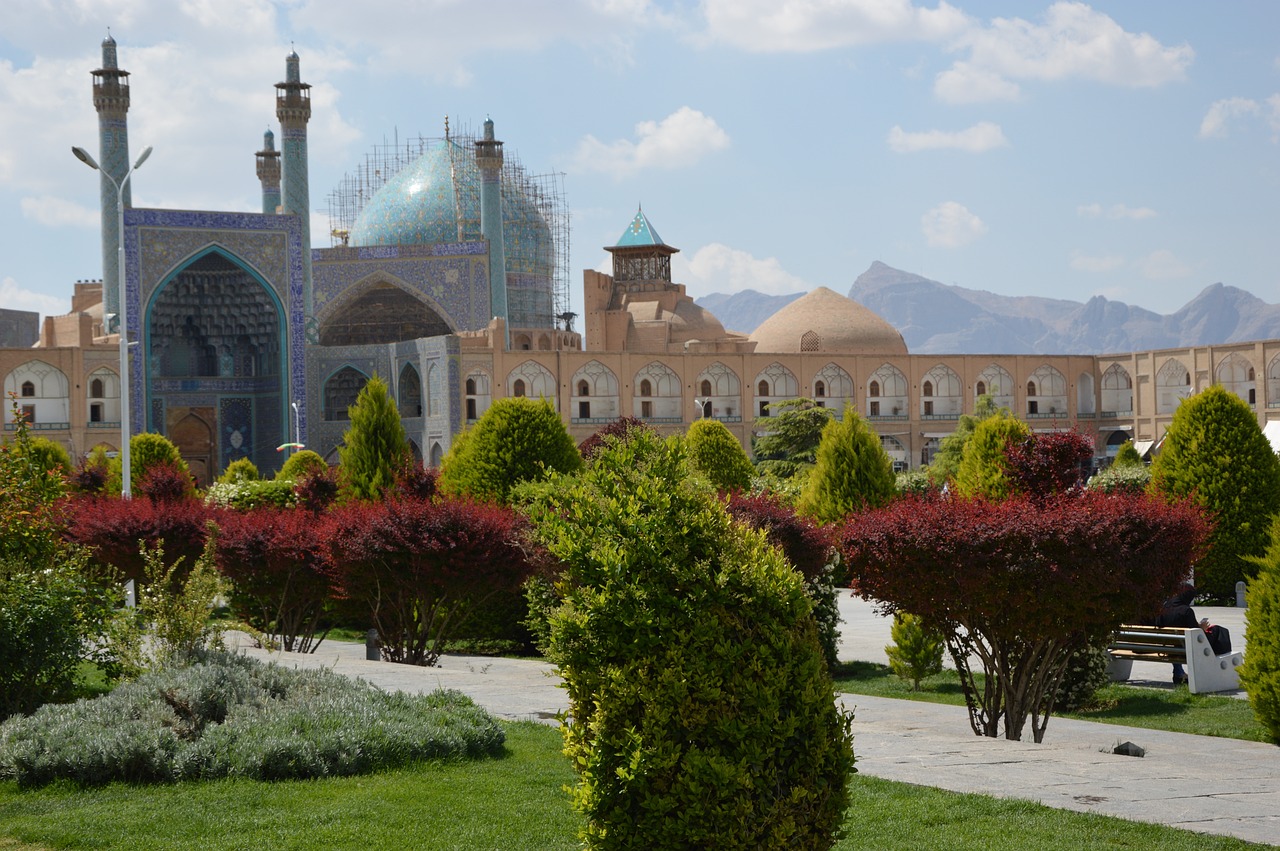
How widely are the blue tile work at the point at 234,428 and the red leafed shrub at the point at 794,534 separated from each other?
111 feet

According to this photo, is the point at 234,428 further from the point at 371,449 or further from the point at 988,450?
the point at 988,450

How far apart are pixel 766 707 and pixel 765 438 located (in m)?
29.7

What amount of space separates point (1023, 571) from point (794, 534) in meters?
3.50

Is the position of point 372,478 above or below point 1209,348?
below

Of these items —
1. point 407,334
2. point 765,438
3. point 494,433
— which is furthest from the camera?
point 407,334

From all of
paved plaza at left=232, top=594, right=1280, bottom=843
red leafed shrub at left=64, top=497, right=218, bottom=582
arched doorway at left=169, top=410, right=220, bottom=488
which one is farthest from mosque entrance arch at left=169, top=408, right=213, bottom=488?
paved plaza at left=232, top=594, right=1280, bottom=843

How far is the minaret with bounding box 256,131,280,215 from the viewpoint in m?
45.2

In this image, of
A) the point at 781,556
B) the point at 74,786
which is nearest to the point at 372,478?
the point at 74,786

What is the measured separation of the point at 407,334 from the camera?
45281 mm

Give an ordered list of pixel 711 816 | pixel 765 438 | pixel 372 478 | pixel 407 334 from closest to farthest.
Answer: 1. pixel 711 816
2. pixel 372 478
3. pixel 765 438
4. pixel 407 334

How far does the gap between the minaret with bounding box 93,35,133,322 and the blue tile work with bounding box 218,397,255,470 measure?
18.8ft

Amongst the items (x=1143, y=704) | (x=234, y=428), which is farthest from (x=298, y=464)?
(x=234, y=428)

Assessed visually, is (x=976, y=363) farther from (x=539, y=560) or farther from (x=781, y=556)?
(x=781, y=556)

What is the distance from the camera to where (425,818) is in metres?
4.93
